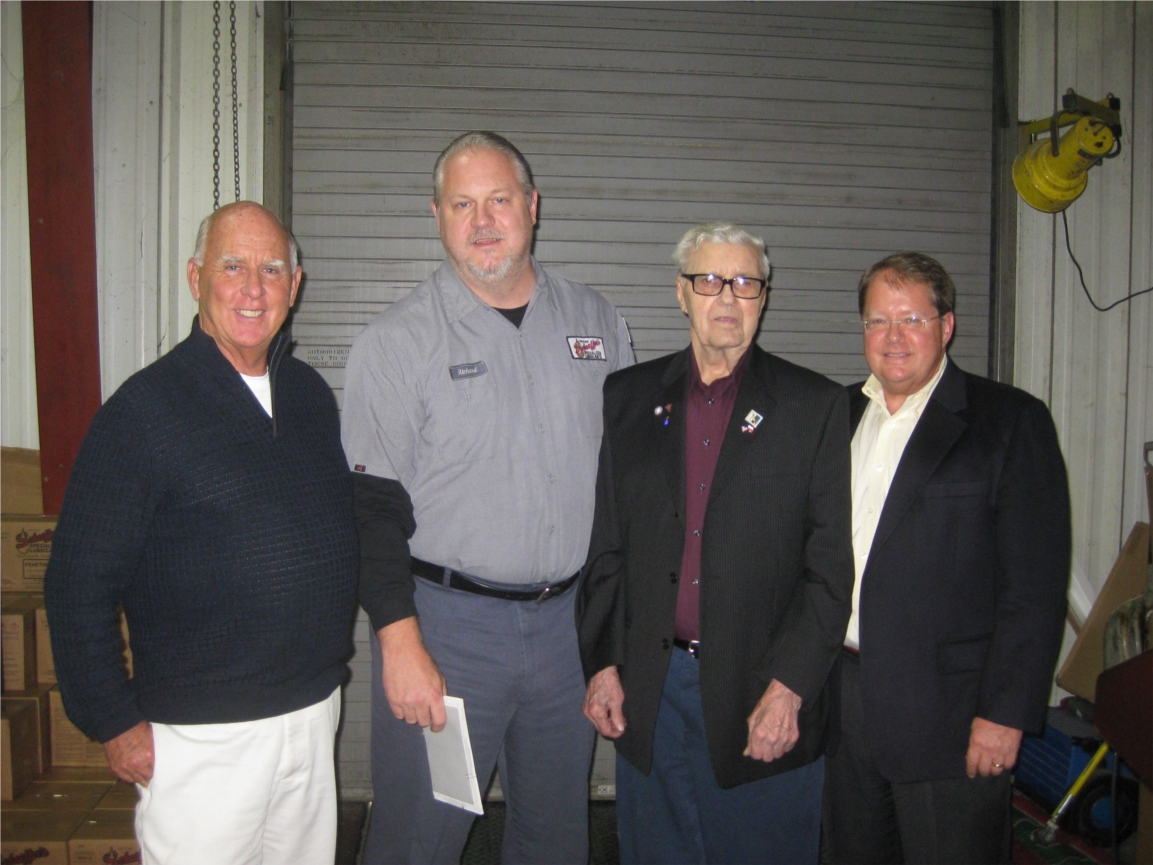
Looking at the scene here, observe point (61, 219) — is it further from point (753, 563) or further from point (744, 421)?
point (753, 563)

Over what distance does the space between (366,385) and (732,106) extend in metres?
2.33

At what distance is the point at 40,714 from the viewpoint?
275 cm

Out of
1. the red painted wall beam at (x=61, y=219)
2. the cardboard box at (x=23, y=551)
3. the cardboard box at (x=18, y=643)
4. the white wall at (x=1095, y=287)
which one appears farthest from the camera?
the white wall at (x=1095, y=287)

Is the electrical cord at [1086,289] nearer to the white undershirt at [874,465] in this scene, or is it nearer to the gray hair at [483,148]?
the white undershirt at [874,465]

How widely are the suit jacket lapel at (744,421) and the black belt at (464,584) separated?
0.56 metres

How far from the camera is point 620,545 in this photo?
75.9 inches

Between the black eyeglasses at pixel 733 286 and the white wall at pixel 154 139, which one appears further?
the white wall at pixel 154 139

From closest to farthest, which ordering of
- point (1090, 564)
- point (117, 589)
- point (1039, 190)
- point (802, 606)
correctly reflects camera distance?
point (117, 589)
point (802, 606)
point (1039, 190)
point (1090, 564)

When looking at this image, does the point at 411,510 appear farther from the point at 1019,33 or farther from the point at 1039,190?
the point at 1019,33

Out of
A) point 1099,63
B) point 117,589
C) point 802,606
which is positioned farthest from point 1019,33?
point 117,589

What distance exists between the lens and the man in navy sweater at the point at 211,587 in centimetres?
156

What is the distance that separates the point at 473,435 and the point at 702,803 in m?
1.13

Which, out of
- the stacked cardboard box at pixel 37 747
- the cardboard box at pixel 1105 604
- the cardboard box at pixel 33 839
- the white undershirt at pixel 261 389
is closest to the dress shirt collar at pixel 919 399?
the white undershirt at pixel 261 389

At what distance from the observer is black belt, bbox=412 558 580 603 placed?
1937 mm
